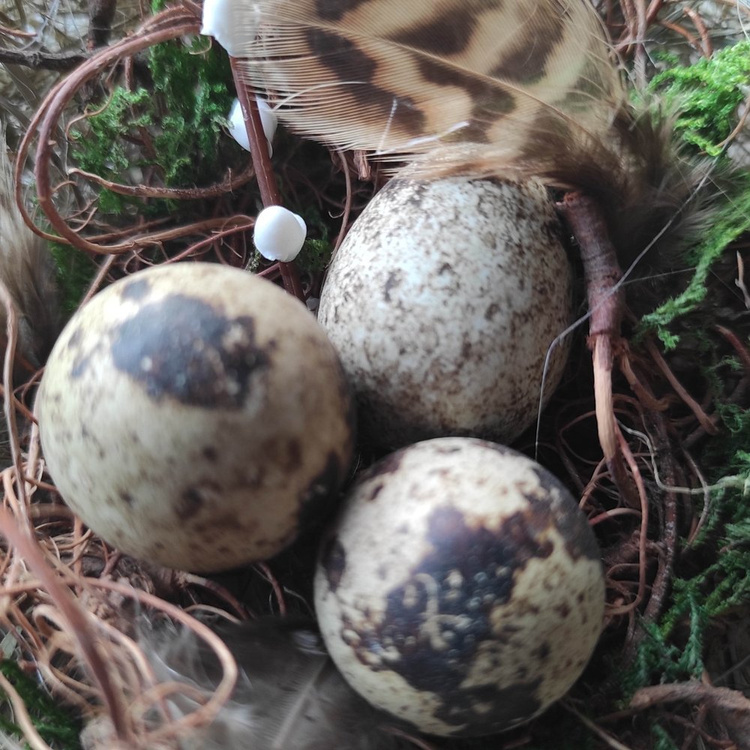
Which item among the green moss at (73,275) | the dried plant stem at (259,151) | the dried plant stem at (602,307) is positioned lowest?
the dried plant stem at (602,307)

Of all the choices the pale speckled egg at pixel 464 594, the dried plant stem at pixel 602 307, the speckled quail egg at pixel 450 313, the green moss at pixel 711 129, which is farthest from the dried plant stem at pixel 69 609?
the green moss at pixel 711 129

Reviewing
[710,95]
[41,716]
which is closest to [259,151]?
[710,95]

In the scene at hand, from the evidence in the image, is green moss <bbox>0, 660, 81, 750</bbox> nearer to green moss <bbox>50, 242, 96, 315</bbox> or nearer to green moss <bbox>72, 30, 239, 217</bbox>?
green moss <bbox>50, 242, 96, 315</bbox>

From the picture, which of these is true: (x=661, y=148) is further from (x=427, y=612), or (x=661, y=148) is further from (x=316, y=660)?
(x=316, y=660)

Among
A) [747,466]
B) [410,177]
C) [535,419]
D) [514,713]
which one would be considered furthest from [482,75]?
[514,713]

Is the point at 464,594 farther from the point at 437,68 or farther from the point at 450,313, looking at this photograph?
the point at 437,68

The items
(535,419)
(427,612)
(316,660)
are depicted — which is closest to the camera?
(427,612)

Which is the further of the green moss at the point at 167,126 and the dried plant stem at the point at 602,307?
the green moss at the point at 167,126

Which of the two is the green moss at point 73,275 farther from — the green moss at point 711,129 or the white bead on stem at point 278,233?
the green moss at point 711,129
